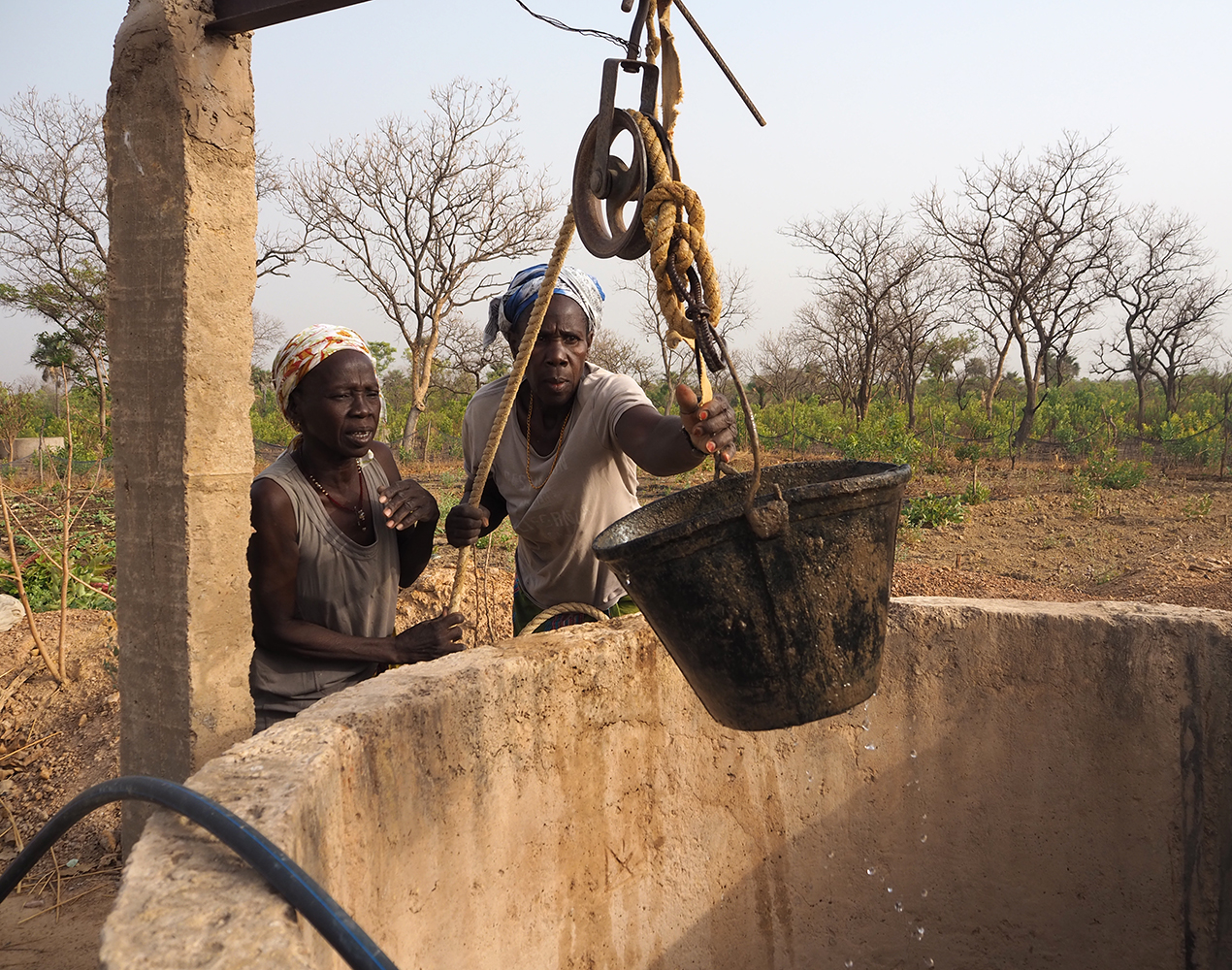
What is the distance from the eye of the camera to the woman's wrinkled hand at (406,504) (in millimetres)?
2097

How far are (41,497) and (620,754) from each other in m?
10.1

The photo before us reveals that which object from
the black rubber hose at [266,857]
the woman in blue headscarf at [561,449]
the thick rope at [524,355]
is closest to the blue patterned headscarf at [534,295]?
the woman in blue headscarf at [561,449]

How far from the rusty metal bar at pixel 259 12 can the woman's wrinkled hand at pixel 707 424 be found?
123 cm

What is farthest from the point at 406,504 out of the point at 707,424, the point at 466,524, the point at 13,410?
the point at 13,410

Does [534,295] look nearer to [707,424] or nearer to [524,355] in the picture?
[524,355]

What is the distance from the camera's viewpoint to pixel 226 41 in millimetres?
2158

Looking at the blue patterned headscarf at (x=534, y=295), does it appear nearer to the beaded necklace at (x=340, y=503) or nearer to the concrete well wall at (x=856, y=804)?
the beaded necklace at (x=340, y=503)

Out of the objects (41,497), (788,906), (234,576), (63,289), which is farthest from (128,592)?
(63,289)

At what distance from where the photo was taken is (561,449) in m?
2.37

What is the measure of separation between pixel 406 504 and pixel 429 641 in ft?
1.14

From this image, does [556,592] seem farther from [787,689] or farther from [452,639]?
[787,689]

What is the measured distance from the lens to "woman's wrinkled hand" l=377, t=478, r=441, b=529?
210 cm

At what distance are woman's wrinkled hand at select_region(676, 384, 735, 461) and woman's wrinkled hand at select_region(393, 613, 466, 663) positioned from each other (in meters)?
0.98

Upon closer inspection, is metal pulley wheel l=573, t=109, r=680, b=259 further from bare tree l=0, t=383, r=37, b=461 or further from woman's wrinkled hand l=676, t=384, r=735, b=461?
bare tree l=0, t=383, r=37, b=461
